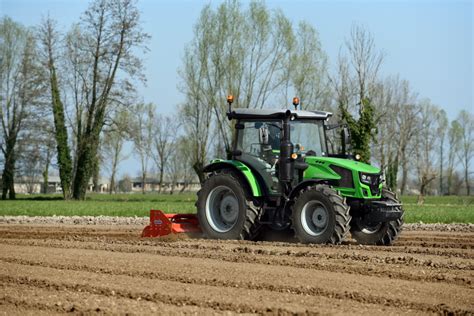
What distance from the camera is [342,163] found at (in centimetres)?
1181

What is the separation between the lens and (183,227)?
1336cm

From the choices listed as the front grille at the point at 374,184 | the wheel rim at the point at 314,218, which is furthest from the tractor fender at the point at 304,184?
the front grille at the point at 374,184

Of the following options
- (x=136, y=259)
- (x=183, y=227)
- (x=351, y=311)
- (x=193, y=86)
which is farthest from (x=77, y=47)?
(x=351, y=311)

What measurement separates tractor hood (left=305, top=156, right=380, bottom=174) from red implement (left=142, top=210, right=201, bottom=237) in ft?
8.67

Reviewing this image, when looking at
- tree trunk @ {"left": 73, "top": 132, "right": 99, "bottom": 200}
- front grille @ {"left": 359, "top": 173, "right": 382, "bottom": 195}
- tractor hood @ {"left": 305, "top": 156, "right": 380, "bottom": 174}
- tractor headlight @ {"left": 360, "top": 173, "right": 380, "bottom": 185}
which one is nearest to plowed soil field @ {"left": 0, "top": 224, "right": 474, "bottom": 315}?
front grille @ {"left": 359, "top": 173, "right": 382, "bottom": 195}

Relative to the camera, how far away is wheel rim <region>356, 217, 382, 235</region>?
12.4 m

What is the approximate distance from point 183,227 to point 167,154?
74.9 m

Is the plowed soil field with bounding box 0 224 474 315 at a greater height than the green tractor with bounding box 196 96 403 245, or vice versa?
the green tractor with bounding box 196 96 403 245

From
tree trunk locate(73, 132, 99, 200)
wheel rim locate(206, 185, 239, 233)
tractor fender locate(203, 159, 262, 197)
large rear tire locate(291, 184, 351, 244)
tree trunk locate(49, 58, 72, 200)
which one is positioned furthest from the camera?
tree trunk locate(49, 58, 72, 200)

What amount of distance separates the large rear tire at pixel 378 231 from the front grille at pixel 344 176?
2.77 feet

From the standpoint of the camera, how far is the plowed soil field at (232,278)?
666 centimetres

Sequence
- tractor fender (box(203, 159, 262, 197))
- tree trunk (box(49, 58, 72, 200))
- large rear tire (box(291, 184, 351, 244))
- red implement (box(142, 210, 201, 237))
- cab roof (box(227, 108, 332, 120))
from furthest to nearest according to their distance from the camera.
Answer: tree trunk (box(49, 58, 72, 200))
red implement (box(142, 210, 201, 237))
tractor fender (box(203, 159, 262, 197))
cab roof (box(227, 108, 332, 120))
large rear tire (box(291, 184, 351, 244))

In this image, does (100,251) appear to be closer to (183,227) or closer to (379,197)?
(183,227)

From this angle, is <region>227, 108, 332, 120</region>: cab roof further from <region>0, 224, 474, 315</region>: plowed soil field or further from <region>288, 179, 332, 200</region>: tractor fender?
<region>0, 224, 474, 315</region>: plowed soil field
